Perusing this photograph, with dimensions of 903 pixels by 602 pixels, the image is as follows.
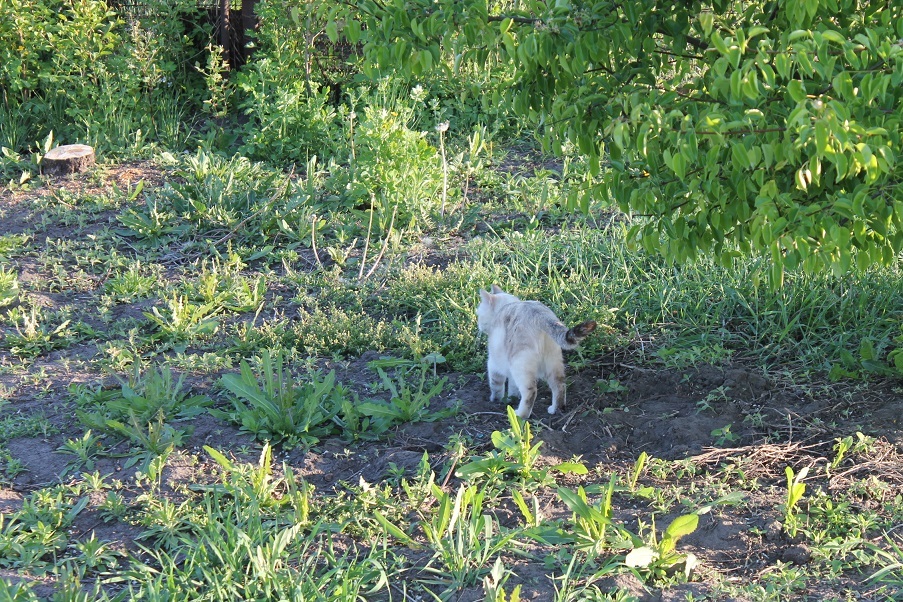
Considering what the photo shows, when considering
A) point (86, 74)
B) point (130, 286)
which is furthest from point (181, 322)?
point (86, 74)

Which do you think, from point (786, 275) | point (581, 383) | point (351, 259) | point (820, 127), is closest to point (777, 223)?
point (820, 127)

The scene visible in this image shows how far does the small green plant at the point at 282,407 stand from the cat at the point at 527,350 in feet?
2.95

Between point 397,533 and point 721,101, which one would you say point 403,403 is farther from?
point 721,101

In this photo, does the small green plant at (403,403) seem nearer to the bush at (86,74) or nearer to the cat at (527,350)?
the cat at (527,350)

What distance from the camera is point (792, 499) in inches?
154

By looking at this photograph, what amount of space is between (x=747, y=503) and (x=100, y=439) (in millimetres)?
3265

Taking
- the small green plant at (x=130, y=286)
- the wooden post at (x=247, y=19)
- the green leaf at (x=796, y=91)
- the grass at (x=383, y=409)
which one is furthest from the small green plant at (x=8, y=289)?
the green leaf at (x=796, y=91)

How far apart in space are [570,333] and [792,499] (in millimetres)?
1338

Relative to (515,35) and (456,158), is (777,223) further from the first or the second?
(456,158)

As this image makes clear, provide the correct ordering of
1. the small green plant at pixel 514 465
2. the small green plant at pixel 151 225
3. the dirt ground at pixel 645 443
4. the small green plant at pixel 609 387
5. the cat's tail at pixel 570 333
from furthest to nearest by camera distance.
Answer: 1. the small green plant at pixel 151 225
2. the small green plant at pixel 609 387
3. the cat's tail at pixel 570 333
4. the small green plant at pixel 514 465
5. the dirt ground at pixel 645 443

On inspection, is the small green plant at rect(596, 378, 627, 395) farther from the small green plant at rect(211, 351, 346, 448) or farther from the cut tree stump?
the cut tree stump

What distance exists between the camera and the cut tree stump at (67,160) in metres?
8.45

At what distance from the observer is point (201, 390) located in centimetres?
523

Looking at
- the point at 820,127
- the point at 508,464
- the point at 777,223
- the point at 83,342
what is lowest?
the point at 83,342
